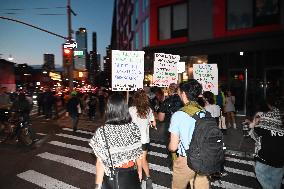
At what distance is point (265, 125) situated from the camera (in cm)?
507

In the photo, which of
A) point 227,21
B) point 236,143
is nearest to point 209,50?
point 227,21

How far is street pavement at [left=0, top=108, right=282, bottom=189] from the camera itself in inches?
303

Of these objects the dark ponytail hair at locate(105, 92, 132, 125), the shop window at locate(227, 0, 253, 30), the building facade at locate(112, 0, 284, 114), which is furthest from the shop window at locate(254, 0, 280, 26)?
the dark ponytail hair at locate(105, 92, 132, 125)

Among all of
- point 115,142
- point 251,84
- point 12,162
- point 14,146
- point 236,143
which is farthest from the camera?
point 251,84

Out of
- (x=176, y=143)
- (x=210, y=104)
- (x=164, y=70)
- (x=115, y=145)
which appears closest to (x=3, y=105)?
(x=164, y=70)

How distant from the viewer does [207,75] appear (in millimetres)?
12078

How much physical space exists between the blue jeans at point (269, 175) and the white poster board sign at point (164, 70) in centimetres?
655

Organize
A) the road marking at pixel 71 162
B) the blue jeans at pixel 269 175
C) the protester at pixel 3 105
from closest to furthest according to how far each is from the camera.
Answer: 1. the blue jeans at pixel 269 175
2. the road marking at pixel 71 162
3. the protester at pixel 3 105

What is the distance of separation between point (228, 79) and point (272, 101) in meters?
15.3

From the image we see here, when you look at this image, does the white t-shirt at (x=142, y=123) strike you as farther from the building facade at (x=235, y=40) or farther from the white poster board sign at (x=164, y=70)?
the building facade at (x=235, y=40)

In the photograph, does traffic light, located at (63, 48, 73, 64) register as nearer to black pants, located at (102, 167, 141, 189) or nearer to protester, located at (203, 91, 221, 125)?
protester, located at (203, 91, 221, 125)

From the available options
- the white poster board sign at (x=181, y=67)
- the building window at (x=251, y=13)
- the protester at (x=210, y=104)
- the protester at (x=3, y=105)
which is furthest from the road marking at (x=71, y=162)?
the building window at (x=251, y=13)

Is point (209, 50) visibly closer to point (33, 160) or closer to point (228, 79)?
point (228, 79)

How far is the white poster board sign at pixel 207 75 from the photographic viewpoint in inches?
474
